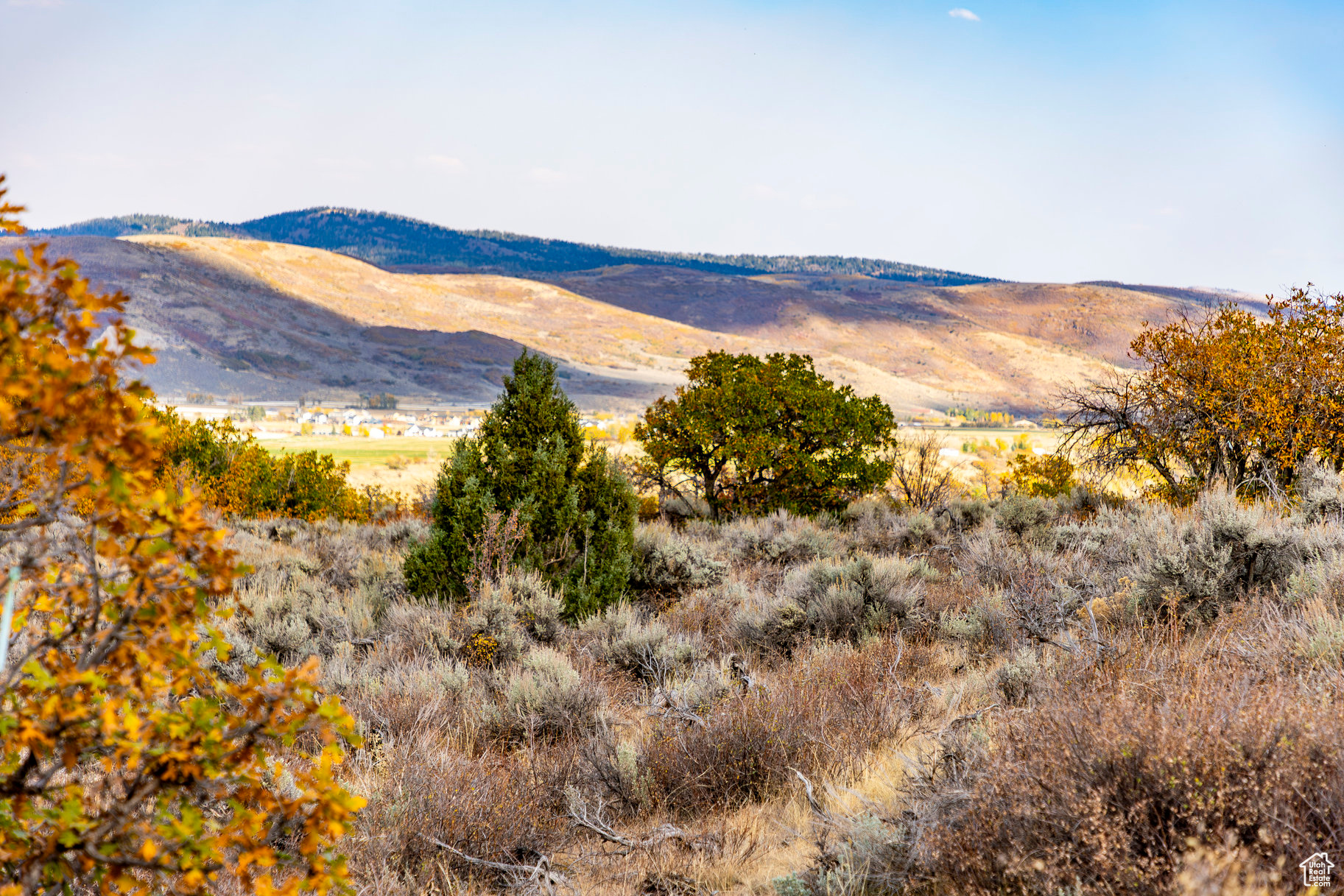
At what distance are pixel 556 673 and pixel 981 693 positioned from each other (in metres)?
2.60

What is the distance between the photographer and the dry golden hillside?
11525cm

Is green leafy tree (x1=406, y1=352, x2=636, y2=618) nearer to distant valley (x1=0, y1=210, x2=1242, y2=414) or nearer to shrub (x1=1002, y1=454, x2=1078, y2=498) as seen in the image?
shrub (x1=1002, y1=454, x2=1078, y2=498)

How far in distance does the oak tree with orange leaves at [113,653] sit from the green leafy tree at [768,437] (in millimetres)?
13310

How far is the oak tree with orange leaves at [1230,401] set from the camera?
34.1 ft

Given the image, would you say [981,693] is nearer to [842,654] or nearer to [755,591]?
[842,654]

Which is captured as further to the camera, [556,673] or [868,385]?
[868,385]

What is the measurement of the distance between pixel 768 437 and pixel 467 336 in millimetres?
132916

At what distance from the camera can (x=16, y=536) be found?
5.23 ft

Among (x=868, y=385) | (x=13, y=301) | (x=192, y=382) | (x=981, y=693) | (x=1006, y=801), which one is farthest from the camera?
(x=868, y=385)

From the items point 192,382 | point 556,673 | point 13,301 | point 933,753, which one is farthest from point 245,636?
point 192,382

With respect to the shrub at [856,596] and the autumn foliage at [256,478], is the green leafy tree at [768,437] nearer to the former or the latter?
the autumn foliage at [256,478]

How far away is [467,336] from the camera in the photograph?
141250mm

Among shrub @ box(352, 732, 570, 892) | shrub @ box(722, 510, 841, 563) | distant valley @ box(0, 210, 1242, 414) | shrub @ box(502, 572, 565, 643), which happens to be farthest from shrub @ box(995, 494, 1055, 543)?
distant valley @ box(0, 210, 1242, 414)

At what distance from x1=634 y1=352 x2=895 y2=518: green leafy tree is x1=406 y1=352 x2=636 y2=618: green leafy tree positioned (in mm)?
6660
